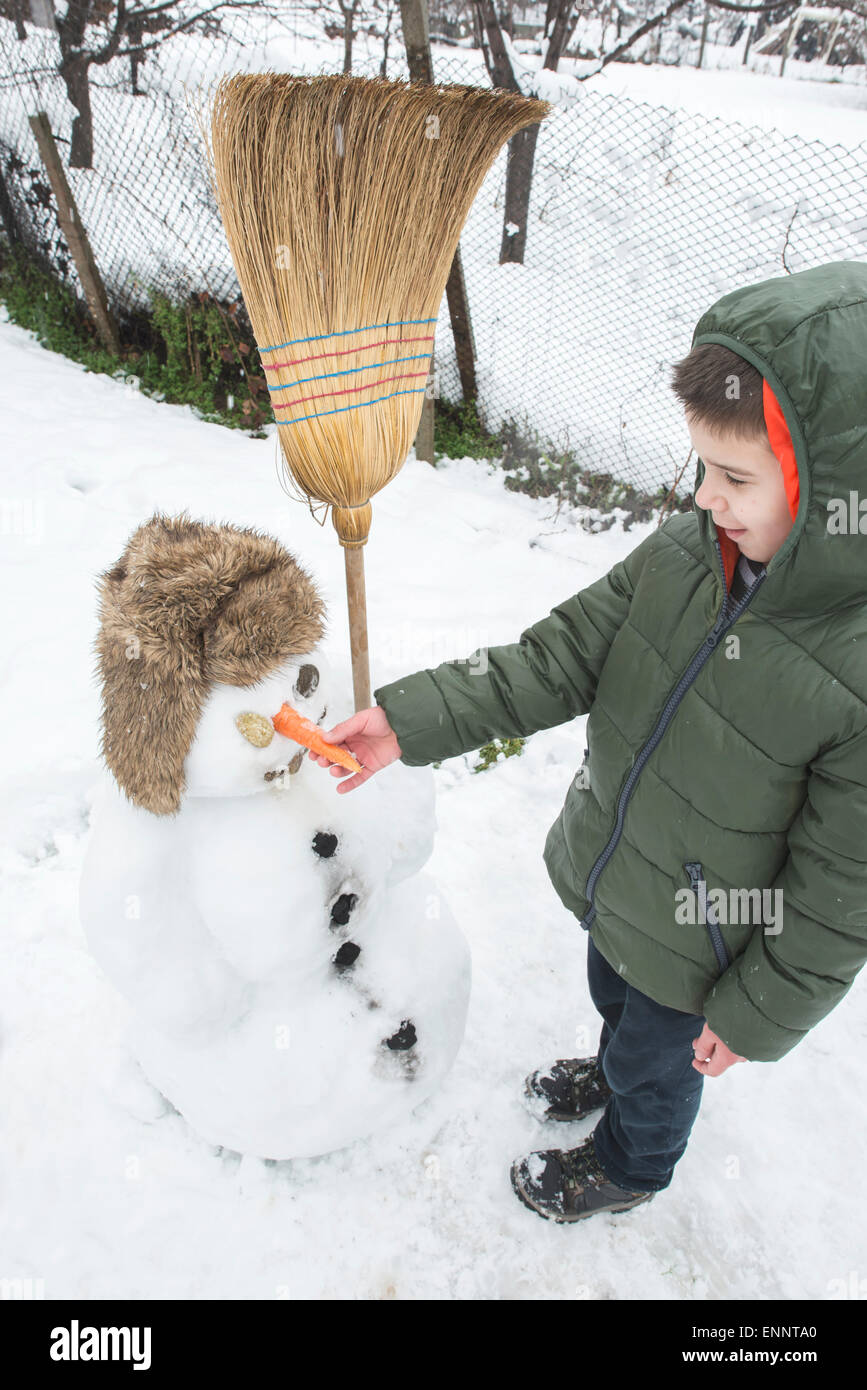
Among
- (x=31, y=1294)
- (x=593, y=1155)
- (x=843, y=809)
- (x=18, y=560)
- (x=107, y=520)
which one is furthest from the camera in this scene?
(x=107, y=520)

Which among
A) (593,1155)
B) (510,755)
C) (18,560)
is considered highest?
(18,560)

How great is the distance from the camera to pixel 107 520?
11.1 ft

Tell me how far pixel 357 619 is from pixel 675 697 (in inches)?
23.4

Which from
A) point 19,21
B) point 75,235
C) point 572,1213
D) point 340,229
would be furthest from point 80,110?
point 572,1213

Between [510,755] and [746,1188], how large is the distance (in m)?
1.35

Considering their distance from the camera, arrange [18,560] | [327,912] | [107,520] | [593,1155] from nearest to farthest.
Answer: [327,912] < [593,1155] < [18,560] < [107,520]

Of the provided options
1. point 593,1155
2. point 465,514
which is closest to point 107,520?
point 465,514

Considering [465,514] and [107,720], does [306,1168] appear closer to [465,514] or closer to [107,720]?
[107,720]

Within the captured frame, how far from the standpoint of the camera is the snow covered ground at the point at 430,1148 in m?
1.59

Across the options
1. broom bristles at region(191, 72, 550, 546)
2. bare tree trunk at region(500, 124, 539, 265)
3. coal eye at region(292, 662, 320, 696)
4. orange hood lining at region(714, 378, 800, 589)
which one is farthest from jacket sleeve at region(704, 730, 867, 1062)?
bare tree trunk at region(500, 124, 539, 265)

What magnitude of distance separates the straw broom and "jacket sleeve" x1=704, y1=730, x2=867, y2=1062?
81cm

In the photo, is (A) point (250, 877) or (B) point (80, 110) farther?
(B) point (80, 110)

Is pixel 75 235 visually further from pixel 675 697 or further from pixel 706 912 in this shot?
pixel 706 912

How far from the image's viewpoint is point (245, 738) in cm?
112
